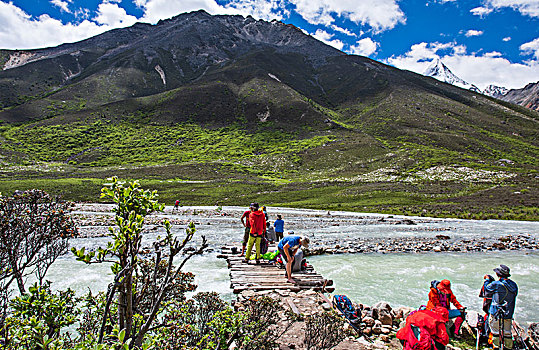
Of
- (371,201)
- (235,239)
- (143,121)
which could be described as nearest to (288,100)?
(143,121)

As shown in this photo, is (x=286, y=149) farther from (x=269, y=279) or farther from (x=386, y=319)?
(x=386, y=319)

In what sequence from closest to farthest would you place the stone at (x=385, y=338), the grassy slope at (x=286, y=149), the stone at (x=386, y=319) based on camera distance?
the stone at (x=385, y=338) < the stone at (x=386, y=319) < the grassy slope at (x=286, y=149)

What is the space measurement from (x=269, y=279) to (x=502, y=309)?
745 cm

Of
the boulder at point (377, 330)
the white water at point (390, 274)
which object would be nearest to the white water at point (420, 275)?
the white water at point (390, 274)

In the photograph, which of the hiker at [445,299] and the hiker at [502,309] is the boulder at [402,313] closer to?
the hiker at [445,299]

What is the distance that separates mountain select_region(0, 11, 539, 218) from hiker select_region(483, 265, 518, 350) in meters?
43.3

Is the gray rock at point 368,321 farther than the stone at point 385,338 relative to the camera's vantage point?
Yes

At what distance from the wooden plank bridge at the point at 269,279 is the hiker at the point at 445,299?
380 centimetres

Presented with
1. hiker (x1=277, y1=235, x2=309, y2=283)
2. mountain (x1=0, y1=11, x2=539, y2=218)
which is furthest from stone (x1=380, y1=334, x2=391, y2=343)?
mountain (x1=0, y1=11, x2=539, y2=218)

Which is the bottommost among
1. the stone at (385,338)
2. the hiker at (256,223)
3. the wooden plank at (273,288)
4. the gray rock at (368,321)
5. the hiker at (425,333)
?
the stone at (385,338)

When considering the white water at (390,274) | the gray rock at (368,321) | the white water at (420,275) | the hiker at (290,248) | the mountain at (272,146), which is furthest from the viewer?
the mountain at (272,146)

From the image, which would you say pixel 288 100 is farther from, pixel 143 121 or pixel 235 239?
pixel 235 239

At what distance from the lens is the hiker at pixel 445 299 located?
878cm

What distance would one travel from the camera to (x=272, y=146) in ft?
436
